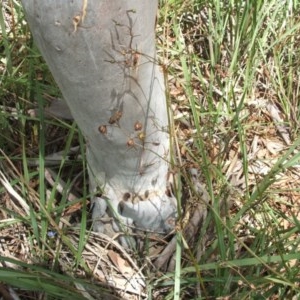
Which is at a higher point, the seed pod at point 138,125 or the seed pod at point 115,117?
the seed pod at point 115,117

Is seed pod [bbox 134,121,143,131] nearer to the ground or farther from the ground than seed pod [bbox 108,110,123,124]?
nearer to the ground

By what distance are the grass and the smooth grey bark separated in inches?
2.9

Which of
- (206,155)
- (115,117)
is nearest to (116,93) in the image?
(115,117)

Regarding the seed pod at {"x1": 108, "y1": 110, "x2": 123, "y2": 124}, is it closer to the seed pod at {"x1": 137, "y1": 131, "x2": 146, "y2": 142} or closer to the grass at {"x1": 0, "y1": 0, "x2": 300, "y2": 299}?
the seed pod at {"x1": 137, "y1": 131, "x2": 146, "y2": 142}

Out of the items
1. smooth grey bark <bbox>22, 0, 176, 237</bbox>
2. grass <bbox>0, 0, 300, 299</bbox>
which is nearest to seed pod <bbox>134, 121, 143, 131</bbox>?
smooth grey bark <bbox>22, 0, 176, 237</bbox>

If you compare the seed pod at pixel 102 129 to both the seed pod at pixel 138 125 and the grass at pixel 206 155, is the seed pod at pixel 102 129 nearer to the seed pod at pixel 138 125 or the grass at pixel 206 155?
the seed pod at pixel 138 125

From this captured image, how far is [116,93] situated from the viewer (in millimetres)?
1102

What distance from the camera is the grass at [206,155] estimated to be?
1.34m

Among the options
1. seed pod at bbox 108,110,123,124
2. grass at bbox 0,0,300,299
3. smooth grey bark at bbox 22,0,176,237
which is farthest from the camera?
grass at bbox 0,0,300,299

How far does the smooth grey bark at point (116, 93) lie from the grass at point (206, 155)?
2.9 inches

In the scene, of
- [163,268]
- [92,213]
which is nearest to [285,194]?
[163,268]

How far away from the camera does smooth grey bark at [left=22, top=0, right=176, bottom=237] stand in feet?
3.03

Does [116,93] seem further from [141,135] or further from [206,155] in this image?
[206,155]

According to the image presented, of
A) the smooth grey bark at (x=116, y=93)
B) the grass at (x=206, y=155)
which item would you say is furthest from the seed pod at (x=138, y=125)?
the grass at (x=206, y=155)
